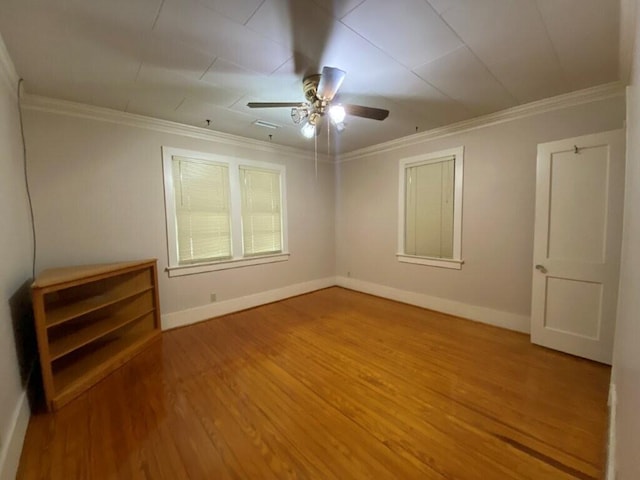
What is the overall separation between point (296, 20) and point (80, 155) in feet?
8.40

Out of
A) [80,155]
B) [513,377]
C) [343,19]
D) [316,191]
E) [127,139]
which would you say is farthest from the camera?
[316,191]

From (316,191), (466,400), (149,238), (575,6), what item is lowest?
(466,400)

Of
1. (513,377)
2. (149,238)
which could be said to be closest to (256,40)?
(149,238)

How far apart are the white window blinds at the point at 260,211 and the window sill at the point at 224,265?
3.9 inches

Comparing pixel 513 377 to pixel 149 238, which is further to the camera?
pixel 149 238

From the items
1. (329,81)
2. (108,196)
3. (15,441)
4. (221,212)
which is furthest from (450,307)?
(108,196)

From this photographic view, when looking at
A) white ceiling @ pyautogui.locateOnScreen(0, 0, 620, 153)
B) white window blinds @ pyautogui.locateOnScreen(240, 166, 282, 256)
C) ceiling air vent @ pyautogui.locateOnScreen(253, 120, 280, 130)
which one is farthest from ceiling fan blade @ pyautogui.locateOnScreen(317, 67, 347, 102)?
white window blinds @ pyautogui.locateOnScreen(240, 166, 282, 256)

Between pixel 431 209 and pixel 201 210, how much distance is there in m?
3.19

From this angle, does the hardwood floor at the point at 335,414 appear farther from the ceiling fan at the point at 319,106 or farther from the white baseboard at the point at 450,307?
the ceiling fan at the point at 319,106

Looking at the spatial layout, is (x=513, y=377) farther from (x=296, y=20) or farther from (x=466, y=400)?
(x=296, y=20)

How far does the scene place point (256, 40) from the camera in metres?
1.72

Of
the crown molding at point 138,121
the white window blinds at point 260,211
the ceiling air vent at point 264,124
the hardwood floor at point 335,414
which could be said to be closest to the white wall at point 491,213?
the hardwood floor at point 335,414

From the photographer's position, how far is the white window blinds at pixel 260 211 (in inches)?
153

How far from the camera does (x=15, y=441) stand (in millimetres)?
1450
